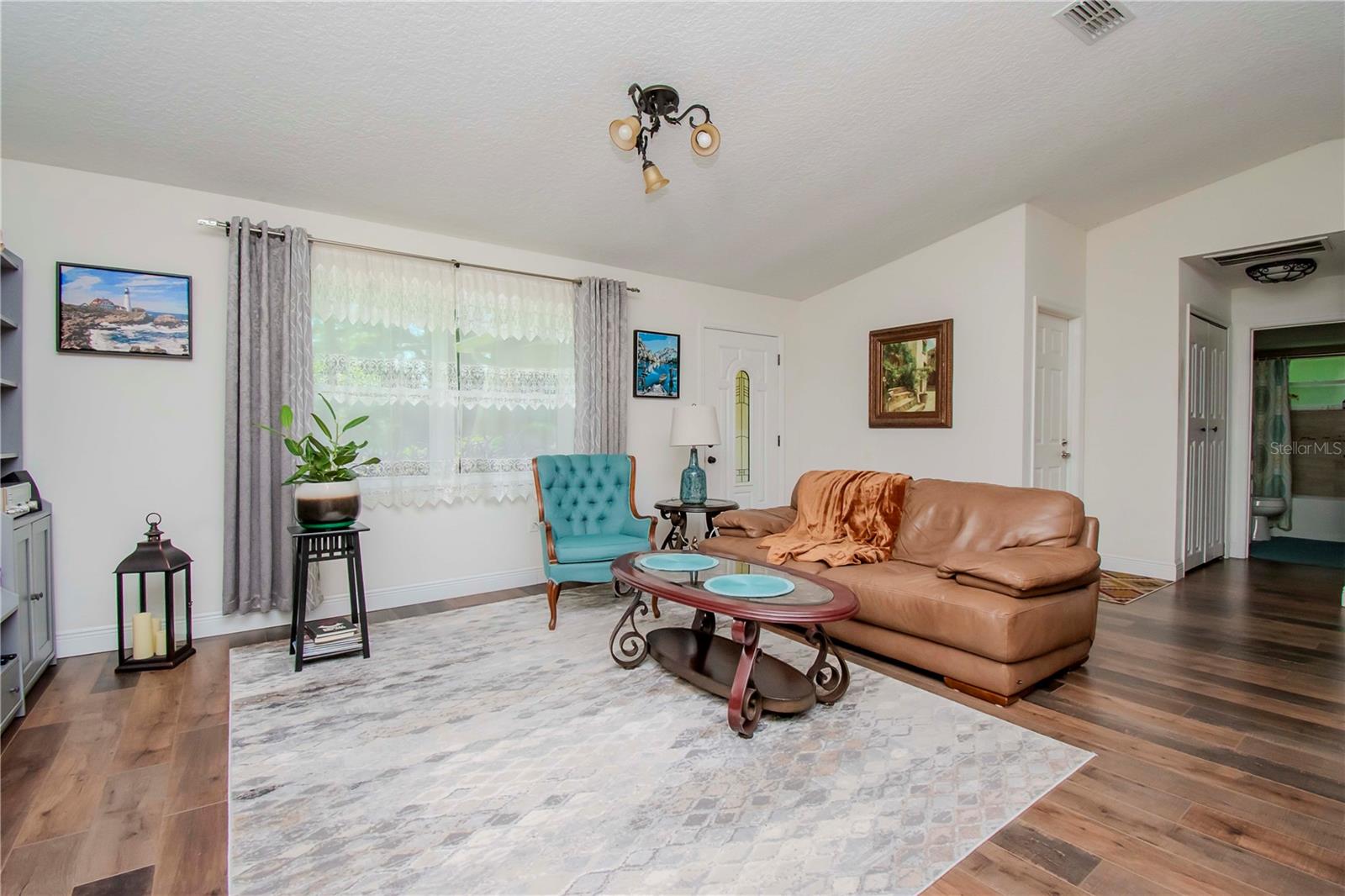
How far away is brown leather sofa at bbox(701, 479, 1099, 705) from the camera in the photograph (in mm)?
2475

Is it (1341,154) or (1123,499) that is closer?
(1341,154)

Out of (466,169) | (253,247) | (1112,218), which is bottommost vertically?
(253,247)

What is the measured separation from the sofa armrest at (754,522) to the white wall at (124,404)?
2.09 meters

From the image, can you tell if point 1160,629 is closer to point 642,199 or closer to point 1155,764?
point 1155,764

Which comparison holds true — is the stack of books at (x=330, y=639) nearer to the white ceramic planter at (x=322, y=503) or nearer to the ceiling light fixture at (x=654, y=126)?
the white ceramic planter at (x=322, y=503)

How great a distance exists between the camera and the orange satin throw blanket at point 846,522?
10.8 feet

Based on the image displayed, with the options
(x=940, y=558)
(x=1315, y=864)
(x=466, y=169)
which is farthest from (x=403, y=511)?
(x=1315, y=864)

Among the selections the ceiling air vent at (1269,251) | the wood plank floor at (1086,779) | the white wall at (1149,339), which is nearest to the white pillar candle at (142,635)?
the wood plank floor at (1086,779)

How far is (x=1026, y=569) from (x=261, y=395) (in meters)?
3.83

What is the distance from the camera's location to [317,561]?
296 centimetres

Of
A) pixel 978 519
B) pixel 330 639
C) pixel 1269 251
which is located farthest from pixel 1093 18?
pixel 330 639

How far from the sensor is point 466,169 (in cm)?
328

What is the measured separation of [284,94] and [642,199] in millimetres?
1866

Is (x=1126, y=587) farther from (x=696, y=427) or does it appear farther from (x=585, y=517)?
(x=585, y=517)
